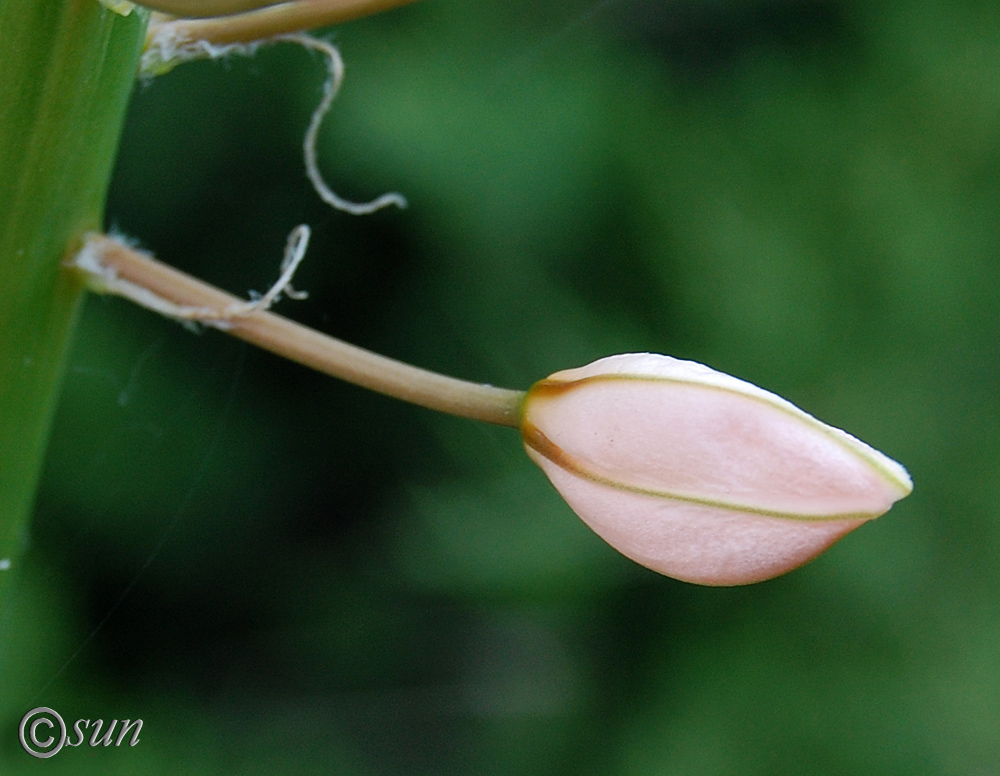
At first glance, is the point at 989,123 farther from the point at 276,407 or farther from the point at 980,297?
the point at 276,407

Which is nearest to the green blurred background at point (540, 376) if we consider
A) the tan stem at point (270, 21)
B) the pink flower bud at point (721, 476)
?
the tan stem at point (270, 21)

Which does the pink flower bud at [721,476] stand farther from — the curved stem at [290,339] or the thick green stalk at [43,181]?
the thick green stalk at [43,181]

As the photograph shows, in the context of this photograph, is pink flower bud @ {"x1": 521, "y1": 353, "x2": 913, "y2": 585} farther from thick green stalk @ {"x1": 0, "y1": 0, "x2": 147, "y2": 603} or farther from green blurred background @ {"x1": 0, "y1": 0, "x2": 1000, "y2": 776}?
green blurred background @ {"x1": 0, "y1": 0, "x2": 1000, "y2": 776}

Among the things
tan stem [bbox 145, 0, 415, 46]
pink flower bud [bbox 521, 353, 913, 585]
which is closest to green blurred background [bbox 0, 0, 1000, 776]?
tan stem [bbox 145, 0, 415, 46]

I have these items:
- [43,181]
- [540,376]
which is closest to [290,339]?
[43,181]

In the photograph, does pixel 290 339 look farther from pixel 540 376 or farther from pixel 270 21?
pixel 540 376

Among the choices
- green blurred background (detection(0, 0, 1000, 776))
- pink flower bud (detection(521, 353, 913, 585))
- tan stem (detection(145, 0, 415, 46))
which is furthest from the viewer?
green blurred background (detection(0, 0, 1000, 776))
